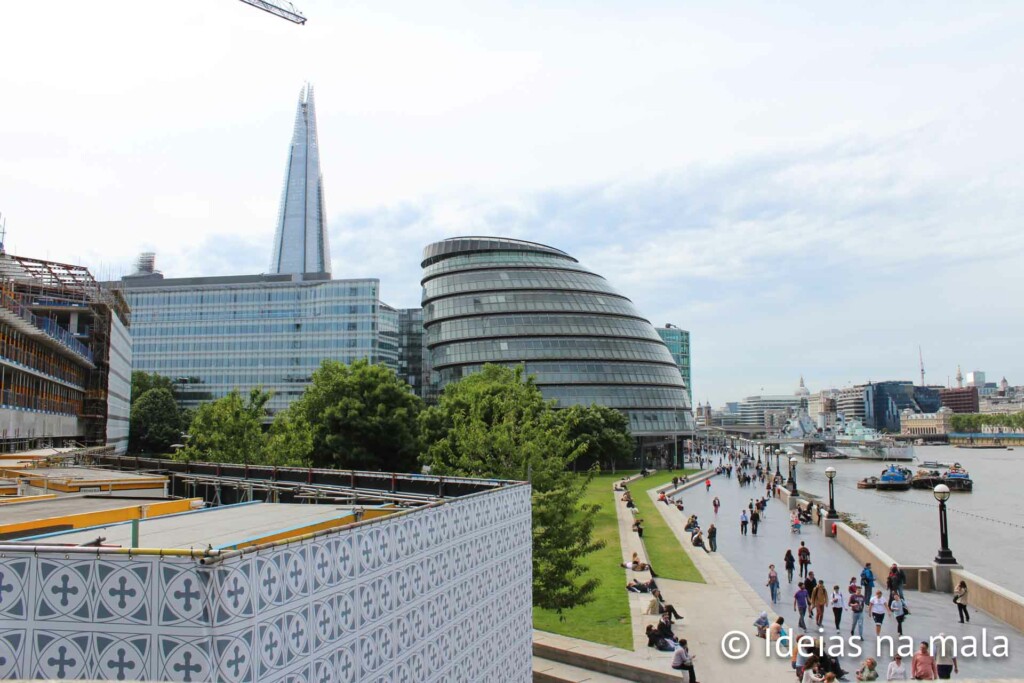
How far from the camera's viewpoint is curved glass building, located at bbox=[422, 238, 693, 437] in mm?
90500

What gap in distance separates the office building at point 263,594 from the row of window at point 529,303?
3249 inches

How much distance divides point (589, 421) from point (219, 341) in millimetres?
71349

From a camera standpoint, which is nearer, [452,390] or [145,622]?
[145,622]

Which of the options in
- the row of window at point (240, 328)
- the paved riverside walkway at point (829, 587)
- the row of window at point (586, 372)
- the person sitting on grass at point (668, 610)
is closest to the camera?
the paved riverside walkway at point (829, 587)

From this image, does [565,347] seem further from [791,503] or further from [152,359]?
[152,359]

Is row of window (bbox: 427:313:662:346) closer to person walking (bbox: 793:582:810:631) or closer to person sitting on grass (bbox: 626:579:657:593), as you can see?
person sitting on grass (bbox: 626:579:657:593)

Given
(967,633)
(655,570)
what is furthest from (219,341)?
(967,633)

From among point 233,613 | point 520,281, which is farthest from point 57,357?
point 520,281

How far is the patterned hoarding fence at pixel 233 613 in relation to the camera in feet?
17.4

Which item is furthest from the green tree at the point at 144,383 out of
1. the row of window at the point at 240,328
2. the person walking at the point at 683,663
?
the person walking at the point at 683,663

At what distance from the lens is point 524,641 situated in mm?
11258

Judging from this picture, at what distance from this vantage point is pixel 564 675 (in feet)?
52.5

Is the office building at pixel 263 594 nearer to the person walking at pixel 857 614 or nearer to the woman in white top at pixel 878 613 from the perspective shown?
the person walking at pixel 857 614

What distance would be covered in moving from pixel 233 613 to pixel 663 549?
29133 mm
